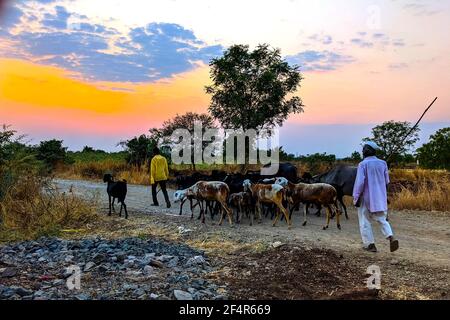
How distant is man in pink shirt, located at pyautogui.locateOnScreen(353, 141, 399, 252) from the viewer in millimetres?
9203

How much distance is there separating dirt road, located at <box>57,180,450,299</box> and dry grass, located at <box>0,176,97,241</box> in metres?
1.17

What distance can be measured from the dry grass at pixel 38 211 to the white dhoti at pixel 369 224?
7523mm

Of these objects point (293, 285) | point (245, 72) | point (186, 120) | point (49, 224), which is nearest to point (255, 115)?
point (245, 72)

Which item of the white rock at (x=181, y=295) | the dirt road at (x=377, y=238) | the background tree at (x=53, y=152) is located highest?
the background tree at (x=53, y=152)

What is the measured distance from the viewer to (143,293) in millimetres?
6715

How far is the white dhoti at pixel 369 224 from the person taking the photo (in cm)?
914

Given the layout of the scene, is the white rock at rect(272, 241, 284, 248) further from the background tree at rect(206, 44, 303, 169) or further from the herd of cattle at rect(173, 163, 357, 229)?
the background tree at rect(206, 44, 303, 169)

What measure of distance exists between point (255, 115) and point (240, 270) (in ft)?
50.9

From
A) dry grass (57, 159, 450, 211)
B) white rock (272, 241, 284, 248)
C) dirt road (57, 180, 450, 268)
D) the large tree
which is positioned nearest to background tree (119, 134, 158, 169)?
dry grass (57, 159, 450, 211)

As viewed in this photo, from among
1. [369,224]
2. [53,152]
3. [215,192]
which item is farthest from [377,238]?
[53,152]

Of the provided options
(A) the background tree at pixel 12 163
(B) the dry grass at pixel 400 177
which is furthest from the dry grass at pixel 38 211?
(B) the dry grass at pixel 400 177

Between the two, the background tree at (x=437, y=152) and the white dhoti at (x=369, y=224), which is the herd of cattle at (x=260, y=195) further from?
the background tree at (x=437, y=152)
